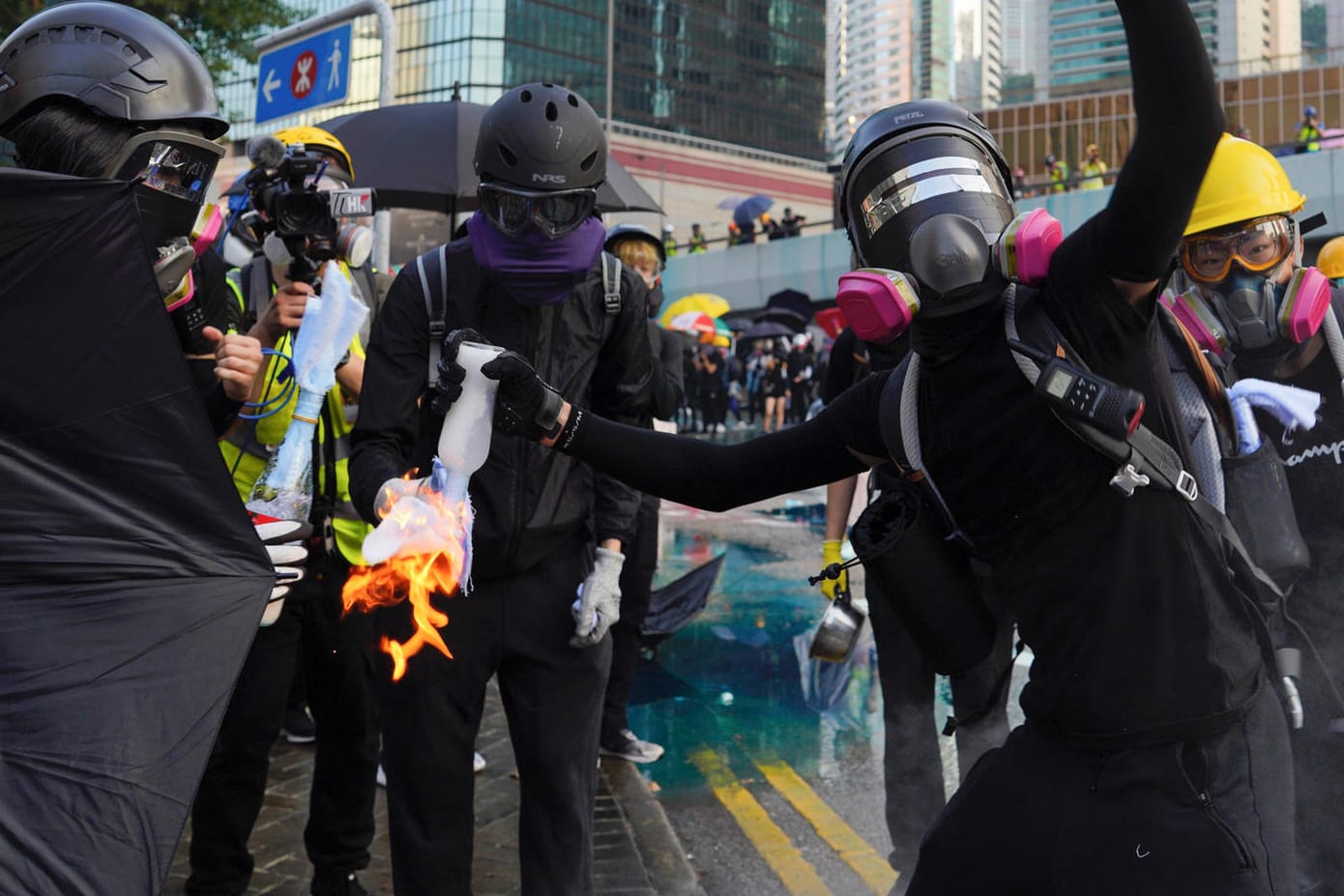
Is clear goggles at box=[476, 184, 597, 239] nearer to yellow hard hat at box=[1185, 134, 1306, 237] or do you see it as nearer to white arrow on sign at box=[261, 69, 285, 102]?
yellow hard hat at box=[1185, 134, 1306, 237]

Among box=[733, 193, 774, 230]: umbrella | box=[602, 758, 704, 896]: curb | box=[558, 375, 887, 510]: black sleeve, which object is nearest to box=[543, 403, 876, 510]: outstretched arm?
box=[558, 375, 887, 510]: black sleeve

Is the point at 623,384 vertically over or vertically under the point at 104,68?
under

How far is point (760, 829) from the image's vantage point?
4.97 m

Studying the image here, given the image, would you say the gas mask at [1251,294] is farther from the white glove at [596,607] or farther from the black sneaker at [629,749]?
the black sneaker at [629,749]

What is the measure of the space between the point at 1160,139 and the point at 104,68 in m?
2.03

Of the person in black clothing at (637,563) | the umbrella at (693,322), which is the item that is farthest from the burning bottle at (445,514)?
the umbrella at (693,322)

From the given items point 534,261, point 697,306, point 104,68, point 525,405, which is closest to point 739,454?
point 525,405

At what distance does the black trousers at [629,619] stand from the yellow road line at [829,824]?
0.62m

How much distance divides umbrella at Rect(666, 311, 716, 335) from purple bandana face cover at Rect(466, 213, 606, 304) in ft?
62.4

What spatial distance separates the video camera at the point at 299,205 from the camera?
3.57m

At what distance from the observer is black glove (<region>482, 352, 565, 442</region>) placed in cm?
268

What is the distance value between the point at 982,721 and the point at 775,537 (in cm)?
900

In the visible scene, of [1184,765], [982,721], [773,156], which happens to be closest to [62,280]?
[1184,765]

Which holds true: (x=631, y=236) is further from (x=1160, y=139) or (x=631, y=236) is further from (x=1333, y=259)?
(x=1160, y=139)
